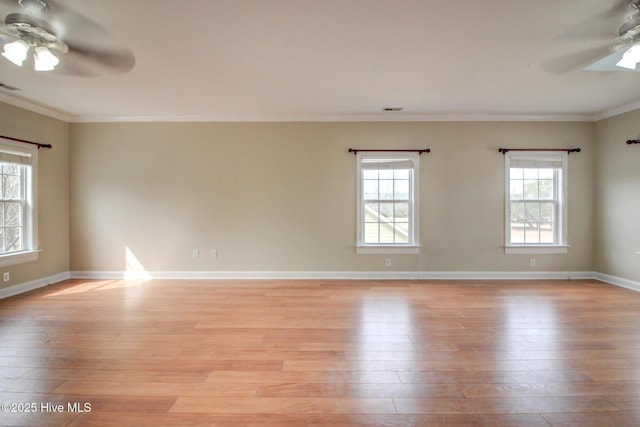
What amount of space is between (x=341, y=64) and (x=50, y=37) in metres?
2.42

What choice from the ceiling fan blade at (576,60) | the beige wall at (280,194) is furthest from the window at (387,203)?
the ceiling fan blade at (576,60)

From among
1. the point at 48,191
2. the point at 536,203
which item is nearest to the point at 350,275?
the point at 536,203

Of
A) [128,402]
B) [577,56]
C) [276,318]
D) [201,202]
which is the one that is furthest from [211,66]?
[577,56]

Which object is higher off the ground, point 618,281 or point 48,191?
point 48,191

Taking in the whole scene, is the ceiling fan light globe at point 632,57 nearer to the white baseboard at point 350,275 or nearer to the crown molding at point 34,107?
the white baseboard at point 350,275

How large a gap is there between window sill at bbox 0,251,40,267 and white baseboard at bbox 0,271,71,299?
32 cm

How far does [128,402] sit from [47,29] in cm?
277

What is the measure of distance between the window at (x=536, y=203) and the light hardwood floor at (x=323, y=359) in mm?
1102

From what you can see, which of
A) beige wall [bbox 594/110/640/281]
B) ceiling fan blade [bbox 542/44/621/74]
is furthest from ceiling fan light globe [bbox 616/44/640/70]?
beige wall [bbox 594/110/640/281]

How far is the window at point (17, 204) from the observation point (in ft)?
13.2

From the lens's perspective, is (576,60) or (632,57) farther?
(576,60)

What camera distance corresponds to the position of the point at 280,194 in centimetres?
495

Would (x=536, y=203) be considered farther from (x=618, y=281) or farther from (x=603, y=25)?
(x=603, y=25)

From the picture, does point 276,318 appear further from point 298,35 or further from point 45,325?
point 298,35
